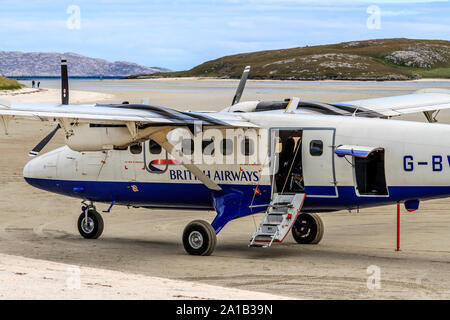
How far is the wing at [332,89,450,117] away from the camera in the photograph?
56.2 feet

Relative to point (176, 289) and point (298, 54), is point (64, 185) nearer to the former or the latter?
point (176, 289)

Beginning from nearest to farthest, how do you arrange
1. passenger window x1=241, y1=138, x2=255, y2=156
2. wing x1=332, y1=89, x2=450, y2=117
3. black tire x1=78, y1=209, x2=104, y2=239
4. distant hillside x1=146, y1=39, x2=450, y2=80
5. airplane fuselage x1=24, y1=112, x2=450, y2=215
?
airplane fuselage x1=24, y1=112, x2=450, y2=215, passenger window x1=241, y1=138, x2=255, y2=156, black tire x1=78, y1=209, x2=104, y2=239, wing x1=332, y1=89, x2=450, y2=117, distant hillside x1=146, y1=39, x2=450, y2=80

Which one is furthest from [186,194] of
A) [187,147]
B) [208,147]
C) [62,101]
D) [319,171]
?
[62,101]

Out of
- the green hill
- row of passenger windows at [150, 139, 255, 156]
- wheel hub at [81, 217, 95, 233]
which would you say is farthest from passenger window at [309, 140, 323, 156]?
the green hill

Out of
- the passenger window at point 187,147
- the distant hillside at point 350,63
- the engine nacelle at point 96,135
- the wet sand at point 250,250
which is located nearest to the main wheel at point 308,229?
the wet sand at point 250,250

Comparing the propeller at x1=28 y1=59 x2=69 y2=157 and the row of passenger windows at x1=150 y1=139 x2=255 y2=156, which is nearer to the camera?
the row of passenger windows at x1=150 y1=139 x2=255 y2=156

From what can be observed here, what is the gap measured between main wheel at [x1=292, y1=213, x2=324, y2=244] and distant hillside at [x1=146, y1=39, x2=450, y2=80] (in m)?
110

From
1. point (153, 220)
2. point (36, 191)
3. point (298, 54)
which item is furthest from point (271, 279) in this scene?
point (298, 54)

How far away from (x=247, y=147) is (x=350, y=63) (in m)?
137

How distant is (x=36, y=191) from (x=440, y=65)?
140767 mm

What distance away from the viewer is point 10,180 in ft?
80.7

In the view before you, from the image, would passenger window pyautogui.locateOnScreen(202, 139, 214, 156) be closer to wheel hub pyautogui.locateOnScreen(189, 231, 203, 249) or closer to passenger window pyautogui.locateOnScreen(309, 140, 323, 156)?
wheel hub pyautogui.locateOnScreen(189, 231, 203, 249)

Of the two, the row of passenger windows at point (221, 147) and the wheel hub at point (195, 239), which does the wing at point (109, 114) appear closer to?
the row of passenger windows at point (221, 147)

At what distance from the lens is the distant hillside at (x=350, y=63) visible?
138m
